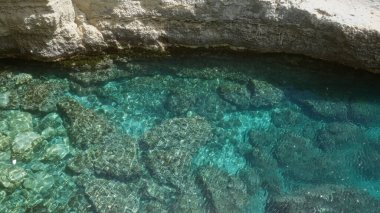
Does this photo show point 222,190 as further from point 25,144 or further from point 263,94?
point 25,144

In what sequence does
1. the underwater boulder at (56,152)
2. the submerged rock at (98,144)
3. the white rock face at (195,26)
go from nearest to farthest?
the submerged rock at (98,144) < the underwater boulder at (56,152) < the white rock face at (195,26)

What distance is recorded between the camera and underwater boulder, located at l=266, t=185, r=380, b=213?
5578mm

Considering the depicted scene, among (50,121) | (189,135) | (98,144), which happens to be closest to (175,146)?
(189,135)

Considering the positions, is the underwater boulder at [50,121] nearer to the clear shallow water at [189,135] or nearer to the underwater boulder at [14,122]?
the clear shallow water at [189,135]

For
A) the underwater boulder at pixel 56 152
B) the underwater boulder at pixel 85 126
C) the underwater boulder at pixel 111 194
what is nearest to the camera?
the underwater boulder at pixel 111 194

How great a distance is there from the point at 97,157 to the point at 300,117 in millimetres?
2999

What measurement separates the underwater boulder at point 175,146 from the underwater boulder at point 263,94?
92cm

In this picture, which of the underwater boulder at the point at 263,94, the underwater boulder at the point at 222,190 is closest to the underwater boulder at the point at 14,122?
the underwater boulder at the point at 222,190

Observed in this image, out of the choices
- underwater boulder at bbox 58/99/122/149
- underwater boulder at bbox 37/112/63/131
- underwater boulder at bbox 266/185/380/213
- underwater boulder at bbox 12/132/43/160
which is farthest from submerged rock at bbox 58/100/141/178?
underwater boulder at bbox 266/185/380/213

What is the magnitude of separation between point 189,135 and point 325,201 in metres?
1.99

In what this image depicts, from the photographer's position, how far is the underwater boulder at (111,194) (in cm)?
549

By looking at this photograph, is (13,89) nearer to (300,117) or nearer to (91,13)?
(91,13)

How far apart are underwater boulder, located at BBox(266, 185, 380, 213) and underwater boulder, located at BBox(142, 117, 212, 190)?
1.22 meters

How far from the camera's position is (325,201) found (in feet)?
18.6
